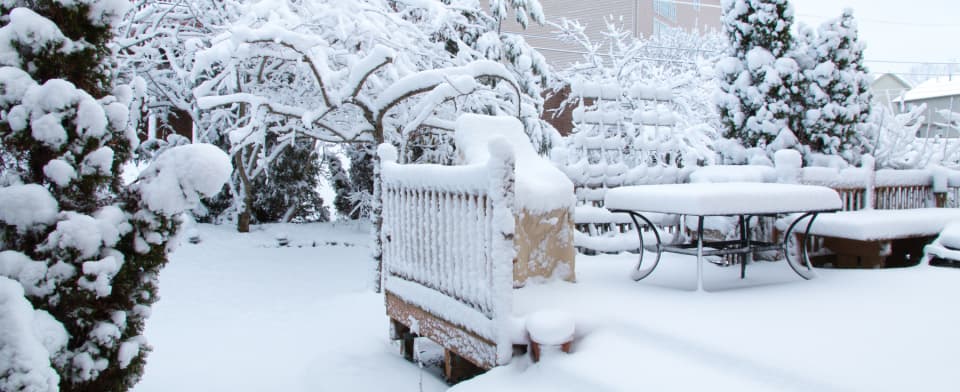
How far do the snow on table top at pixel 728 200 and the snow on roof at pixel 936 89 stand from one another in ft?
→ 89.6

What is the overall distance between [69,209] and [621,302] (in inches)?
105

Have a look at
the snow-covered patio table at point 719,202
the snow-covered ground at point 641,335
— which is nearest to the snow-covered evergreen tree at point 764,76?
the snow-covered ground at point 641,335

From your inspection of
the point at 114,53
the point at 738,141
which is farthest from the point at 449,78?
the point at 738,141

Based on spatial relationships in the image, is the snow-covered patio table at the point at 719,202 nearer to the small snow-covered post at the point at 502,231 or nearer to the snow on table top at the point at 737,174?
the snow on table top at the point at 737,174

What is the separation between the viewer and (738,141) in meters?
7.88

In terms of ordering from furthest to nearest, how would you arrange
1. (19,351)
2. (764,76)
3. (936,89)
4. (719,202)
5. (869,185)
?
(936,89)
(764,76)
(869,185)
(719,202)
(19,351)

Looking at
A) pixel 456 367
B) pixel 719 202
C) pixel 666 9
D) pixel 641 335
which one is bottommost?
pixel 456 367

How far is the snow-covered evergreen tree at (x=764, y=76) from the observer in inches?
296

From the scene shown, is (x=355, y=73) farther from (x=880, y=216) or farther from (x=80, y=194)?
(x=880, y=216)

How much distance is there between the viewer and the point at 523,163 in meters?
4.15

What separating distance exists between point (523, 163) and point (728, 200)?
1.28 meters

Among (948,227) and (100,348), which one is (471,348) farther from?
(948,227)

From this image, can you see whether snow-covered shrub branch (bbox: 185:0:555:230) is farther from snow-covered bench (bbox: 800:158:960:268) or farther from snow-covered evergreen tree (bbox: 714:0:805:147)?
snow-covered bench (bbox: 800:158:960:268)

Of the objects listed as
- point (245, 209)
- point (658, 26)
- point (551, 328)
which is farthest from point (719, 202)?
point (658, 26)
